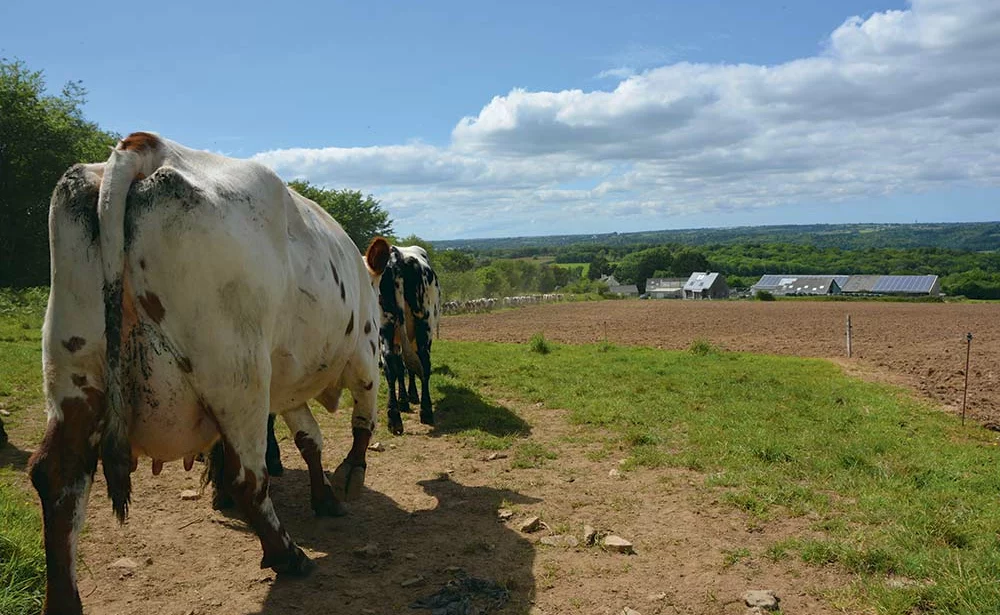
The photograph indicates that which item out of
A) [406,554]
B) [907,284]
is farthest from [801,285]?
[406,554]

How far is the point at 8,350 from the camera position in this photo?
42.8ft

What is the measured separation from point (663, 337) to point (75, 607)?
961 inches

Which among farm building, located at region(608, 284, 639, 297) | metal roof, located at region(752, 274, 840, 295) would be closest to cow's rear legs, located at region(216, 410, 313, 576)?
farm building, located at region(608, 284, 639, 297)

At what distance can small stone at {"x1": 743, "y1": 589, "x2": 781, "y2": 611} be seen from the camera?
3770 mm

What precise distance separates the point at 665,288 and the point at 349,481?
105773mm

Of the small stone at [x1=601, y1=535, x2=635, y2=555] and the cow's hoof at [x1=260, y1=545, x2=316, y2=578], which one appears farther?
the small stone at [x1=601, y1=535, x2=635, y2=555]

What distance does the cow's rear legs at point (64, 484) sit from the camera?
3.04 m

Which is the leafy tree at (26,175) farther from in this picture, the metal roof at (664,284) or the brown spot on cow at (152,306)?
the metal roof at (664,284)

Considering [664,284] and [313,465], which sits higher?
[313,465]

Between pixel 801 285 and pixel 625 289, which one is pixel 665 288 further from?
pixel 801 285

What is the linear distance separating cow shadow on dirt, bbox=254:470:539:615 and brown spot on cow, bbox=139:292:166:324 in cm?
184

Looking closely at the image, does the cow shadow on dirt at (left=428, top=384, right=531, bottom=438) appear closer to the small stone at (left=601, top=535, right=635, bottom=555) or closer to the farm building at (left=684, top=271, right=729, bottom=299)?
the small stone at (left=601, top=535, right=635, bottom=555)

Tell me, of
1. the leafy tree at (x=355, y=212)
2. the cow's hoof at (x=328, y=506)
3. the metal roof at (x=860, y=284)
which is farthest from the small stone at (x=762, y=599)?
the metal roof at (x=860, y=284)

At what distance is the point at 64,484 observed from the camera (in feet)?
10.0
